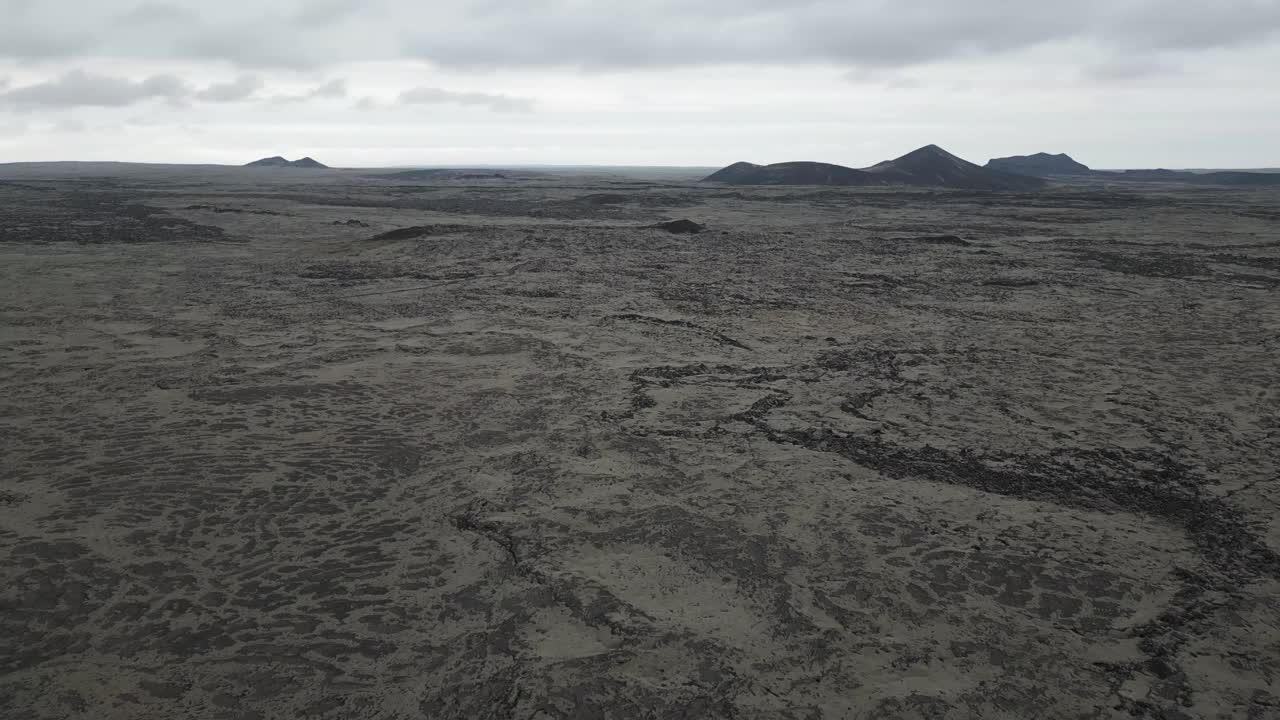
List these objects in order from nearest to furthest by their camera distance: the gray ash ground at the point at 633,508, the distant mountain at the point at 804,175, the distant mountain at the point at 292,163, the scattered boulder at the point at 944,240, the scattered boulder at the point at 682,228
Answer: the gray ash ground at the point at 633,508
the scattered boulder at the point at 944,240
the scattered boulder at the point at 682,228
the distant mountain at the point at 804,175
the distant mountain at the point at 292,163

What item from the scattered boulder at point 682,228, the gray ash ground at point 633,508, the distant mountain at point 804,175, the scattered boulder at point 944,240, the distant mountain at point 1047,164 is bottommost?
the gray ash ground at point 633,508

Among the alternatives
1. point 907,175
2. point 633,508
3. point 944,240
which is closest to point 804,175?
point 907,175

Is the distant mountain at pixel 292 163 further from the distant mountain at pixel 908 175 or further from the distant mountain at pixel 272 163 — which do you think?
the distant mountain at pixel 908 175

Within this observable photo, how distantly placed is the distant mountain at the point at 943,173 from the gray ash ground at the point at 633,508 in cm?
3379

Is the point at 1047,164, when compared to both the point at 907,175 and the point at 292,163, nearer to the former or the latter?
the point at 907,175

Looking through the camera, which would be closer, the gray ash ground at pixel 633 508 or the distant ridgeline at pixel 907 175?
the gray ash ground at pixel 633 508

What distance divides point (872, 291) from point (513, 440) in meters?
4.88

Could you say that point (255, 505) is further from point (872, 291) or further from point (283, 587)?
point (872, 291)

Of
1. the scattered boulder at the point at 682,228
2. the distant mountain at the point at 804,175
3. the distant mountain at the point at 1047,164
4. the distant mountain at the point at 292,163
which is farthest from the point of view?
the distant mountain at the point at 292,163

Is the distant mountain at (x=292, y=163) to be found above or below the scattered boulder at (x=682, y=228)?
above

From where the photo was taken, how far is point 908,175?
39.2 m

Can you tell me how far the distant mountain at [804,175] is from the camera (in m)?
37.8

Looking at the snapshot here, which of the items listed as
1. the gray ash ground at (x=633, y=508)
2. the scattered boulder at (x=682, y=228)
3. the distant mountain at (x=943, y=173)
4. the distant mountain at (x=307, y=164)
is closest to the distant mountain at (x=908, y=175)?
the distant mountain at (x=943, y=173)

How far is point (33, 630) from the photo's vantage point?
208cm
